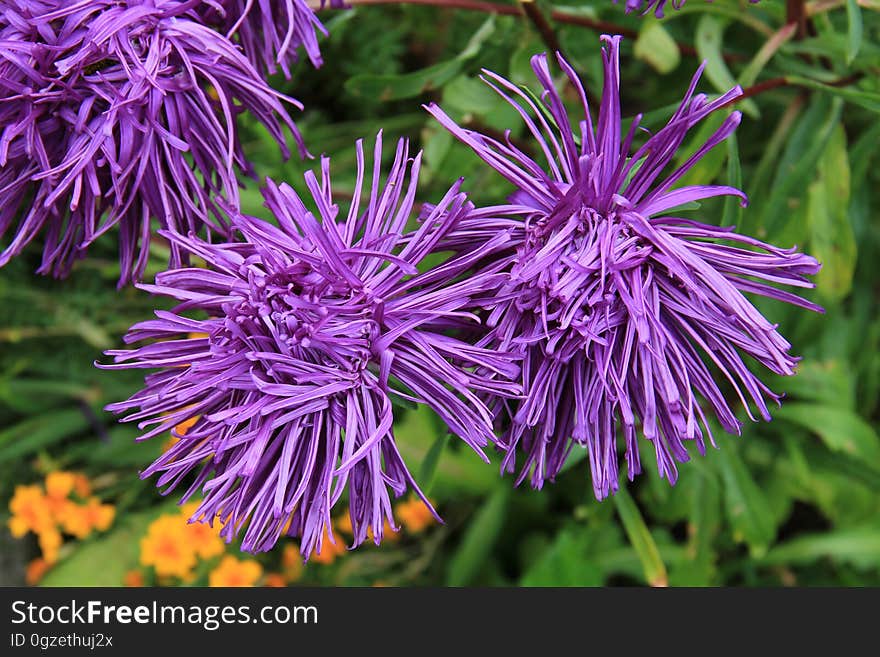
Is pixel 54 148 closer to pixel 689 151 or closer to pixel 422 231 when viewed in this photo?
pixel 422 231

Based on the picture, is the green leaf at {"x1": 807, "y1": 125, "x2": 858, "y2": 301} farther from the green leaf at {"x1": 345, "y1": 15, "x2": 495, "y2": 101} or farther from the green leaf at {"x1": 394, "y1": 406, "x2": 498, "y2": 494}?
the green leaf at {"x1": 394, "y1": 406, "x2": 498, "y2": 494}

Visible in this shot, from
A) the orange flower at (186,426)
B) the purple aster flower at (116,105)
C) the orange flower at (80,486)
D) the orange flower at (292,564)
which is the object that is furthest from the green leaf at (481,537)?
the purple aster flower at (116,105)

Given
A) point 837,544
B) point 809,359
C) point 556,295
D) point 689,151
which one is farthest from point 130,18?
point 837,544

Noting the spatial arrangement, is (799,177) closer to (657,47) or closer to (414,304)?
(657,47)

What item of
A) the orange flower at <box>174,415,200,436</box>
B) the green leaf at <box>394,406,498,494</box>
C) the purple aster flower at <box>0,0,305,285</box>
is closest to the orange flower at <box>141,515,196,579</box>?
the orange flower at <box>174,415,200,436</box>

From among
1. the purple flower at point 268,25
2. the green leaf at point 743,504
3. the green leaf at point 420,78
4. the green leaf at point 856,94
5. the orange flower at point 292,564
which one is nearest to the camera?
the purple flower at point 268,25

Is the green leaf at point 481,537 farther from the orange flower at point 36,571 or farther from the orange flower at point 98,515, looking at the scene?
the orange flower at point 36,571

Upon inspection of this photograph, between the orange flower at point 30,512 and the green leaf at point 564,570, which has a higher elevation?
the green leaf at point 564,570
